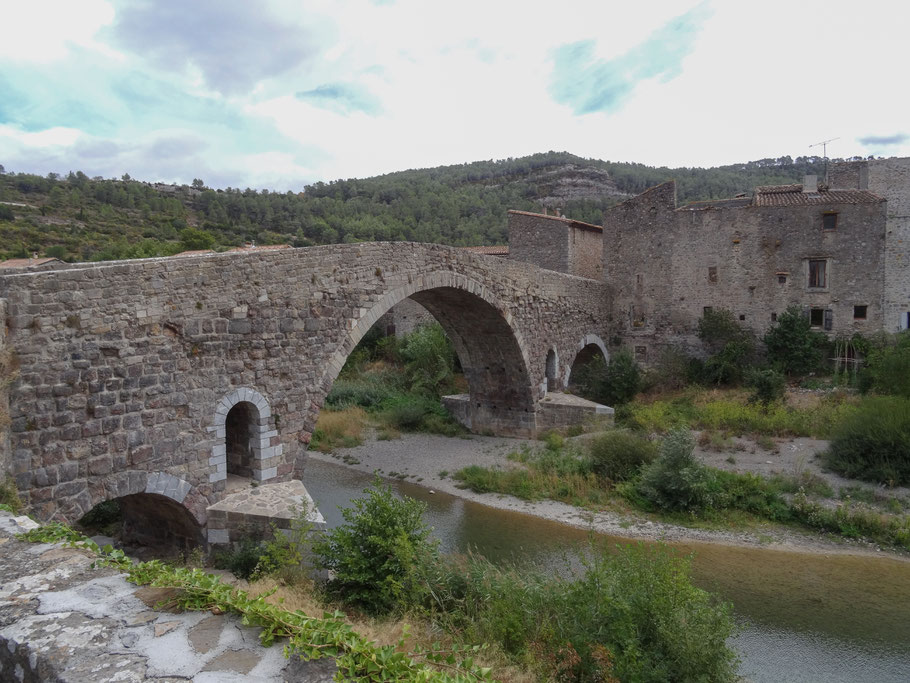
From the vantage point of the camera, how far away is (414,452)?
17109 millimetres

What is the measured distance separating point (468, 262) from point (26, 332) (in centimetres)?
951

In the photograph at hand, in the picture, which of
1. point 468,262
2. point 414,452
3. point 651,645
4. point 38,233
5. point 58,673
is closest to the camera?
point 58,673

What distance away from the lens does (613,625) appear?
5.68 meters

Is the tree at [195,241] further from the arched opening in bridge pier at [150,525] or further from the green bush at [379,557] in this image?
the green bush at [379,557]

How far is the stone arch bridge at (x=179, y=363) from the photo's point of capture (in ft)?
20.9

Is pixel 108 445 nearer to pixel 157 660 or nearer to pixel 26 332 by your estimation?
pixel 26 332

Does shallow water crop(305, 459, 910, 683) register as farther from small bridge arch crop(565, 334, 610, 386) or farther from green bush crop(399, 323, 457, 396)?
green bush crop(399, 323, 457, 396)

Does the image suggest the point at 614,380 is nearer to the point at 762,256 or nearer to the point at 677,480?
the point at 762,256

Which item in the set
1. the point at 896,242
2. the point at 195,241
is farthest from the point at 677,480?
the point at 195,241

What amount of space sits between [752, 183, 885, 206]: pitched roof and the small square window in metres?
3.20

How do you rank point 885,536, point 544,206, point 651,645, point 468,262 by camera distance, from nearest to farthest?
point 651,645
point 885,536
point 468,262
point 544,206

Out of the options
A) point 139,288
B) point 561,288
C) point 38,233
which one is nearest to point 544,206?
point 561,288

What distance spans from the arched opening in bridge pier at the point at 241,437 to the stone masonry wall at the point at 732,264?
50.0 feet

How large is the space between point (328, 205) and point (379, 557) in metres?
41.7
